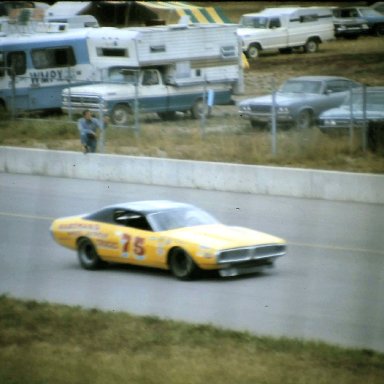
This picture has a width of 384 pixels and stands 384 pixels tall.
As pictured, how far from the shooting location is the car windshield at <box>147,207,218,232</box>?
1348 centimetres

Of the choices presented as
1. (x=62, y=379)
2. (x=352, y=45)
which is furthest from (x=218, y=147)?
(x=352, y=45)

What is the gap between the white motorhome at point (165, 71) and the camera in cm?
2688

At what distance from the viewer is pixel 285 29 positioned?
3941cm

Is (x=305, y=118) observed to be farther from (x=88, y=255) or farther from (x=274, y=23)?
(x=274, y=23)

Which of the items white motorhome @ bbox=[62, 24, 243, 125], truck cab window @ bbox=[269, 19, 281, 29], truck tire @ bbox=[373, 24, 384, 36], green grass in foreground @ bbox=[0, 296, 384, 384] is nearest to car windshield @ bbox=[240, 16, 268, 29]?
truck cab window @ bbox=[269, 19, 281, 29]

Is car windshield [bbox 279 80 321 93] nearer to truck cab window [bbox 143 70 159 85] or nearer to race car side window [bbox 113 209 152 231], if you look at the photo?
truck cab window [bbox 143 70 159 85]

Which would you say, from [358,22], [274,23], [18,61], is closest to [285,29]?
[274,23]

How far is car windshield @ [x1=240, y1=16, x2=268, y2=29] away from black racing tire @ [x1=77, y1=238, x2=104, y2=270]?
26492mm

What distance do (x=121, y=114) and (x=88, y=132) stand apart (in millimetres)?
4099

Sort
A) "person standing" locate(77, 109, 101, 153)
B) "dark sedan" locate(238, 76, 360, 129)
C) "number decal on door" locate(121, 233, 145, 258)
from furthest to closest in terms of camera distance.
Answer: "dark sedan" locate(238, 76, 360, 129) → "person standing" locate(77, 109, 101, 153) → "number decal on door" locate(121, 233, 145, 258)

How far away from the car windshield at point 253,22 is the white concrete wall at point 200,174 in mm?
18063

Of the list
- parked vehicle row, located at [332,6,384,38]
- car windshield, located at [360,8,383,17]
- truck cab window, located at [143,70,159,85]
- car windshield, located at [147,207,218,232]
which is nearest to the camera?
car windshield, located at [147,207,218,232]

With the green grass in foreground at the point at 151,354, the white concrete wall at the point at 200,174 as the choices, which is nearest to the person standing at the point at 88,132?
the white concrete wall at the point at 200,174

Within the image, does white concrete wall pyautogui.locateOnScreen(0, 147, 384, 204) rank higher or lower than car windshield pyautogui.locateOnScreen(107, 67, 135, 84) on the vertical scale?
lower
